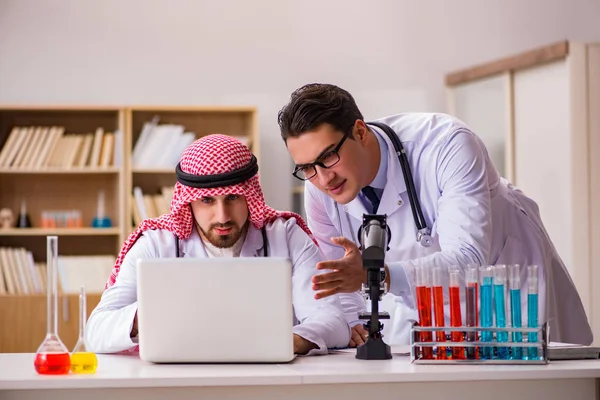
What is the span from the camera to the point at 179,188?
2.50 metres

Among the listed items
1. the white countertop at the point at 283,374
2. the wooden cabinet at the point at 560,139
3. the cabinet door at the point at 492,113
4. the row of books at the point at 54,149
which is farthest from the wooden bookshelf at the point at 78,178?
the white countertop at the point at 283,374

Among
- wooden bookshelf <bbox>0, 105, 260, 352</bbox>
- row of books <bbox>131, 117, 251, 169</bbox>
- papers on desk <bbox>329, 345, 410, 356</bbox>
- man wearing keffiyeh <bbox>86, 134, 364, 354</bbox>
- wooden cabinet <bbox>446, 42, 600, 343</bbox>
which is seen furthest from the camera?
row of books <bbox>131, 117, 251, 169</bbox>

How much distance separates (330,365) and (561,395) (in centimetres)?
47

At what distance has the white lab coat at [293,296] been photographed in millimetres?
2191

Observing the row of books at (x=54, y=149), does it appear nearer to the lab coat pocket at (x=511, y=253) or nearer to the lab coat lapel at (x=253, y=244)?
the lab coat lapel at (x=253, y=244)

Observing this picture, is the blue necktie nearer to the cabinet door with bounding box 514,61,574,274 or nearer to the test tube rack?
the test tube rack

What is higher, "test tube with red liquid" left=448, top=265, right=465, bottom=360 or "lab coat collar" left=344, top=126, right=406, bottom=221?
"lab coat collar" left=344, top=126, right=406, bottom=221

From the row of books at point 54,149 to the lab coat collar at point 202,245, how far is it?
3.15m

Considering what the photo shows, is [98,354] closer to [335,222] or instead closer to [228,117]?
[335,222]

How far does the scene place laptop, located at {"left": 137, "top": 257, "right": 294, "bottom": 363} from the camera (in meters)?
1.88

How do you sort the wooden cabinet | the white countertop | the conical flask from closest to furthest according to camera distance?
1. the white countertop
2. the conical flask
3. the wooden cabinet

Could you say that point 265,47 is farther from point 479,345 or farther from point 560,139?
point 479,345

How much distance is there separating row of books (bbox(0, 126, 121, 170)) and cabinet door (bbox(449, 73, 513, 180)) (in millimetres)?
2237

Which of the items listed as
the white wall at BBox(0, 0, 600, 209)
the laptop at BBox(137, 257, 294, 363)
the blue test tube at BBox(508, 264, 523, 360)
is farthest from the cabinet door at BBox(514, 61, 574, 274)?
the laptop at BBox(137, 257, 294, 363)
